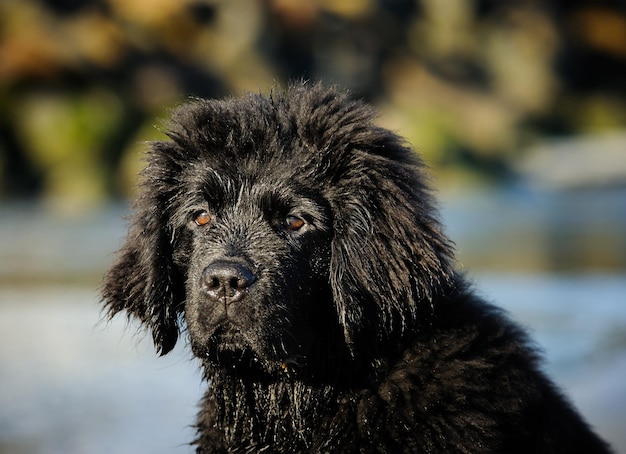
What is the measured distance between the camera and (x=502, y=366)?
12.7 feet

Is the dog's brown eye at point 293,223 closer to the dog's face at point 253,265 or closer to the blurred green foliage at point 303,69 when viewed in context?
the dog's face at point 253,265

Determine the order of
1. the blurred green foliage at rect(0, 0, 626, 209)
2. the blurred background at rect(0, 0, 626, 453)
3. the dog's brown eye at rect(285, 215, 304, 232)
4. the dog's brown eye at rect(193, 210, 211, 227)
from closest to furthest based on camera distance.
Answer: the dog's brown eye at rect(285, 215, 304, 232) < the dog's brown eye at rect(193, 210, 211, 227) < the blurred background at rect(0, 0, 626, 453) < the blurred green foliage at rect(0, 0, 626, 209)

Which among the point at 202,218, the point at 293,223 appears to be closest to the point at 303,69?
the point at 202,218

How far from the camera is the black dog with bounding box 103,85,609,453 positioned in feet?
12.2

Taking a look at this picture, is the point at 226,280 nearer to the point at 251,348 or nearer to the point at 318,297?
the point at 251,348

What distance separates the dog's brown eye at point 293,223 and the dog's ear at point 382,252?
0.15m

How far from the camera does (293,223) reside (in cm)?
392

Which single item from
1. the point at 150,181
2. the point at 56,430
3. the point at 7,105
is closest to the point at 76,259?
the point at 56,430

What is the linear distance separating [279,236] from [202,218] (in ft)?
1.26

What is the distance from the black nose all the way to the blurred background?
0.82m

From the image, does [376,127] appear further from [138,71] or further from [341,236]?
[138,71]

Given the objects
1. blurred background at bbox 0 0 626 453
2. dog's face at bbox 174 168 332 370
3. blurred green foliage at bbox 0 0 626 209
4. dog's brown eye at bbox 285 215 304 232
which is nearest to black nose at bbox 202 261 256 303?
dog's face at bbox 174 168 332 370

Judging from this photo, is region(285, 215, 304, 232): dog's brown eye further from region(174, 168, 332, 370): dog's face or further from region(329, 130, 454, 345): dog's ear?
region(329, 130, 454, 345): dog's ear

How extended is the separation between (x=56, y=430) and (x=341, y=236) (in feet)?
12.7
